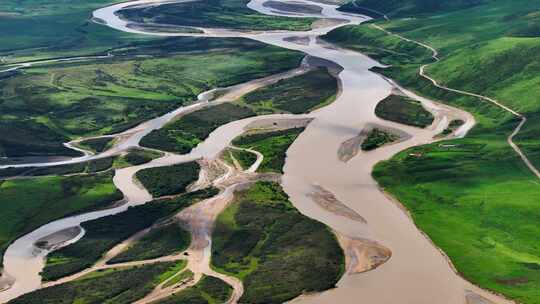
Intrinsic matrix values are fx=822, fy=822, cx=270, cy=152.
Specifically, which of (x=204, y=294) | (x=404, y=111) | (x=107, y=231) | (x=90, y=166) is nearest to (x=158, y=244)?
(x=107, y=231)

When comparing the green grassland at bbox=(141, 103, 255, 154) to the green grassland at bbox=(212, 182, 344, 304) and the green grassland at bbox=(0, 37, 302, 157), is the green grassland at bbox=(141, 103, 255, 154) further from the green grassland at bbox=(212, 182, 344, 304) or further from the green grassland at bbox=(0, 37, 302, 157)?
the green grassland at bbox=(212, 182, 344, 304)

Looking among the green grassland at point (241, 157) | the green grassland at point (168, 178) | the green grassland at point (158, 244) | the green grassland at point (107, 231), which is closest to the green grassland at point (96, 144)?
the green grassland at point (168, 178)

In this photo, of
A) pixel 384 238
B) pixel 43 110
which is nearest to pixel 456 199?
pixel 384 238

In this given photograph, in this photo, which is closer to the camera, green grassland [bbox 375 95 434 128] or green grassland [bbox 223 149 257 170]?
green grassland [bbox 223 149 257 170]

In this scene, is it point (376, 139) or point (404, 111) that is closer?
point (376, 139)

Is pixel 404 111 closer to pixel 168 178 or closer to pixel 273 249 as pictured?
pixel 168 178

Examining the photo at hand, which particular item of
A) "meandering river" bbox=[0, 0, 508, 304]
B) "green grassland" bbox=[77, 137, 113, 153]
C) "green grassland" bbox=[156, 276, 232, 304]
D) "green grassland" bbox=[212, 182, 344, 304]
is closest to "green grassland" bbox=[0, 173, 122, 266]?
"meandering river" bbox=[0, 0, 508, 304]

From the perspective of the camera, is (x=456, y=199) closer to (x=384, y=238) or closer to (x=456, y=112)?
(x=384, y=238)
